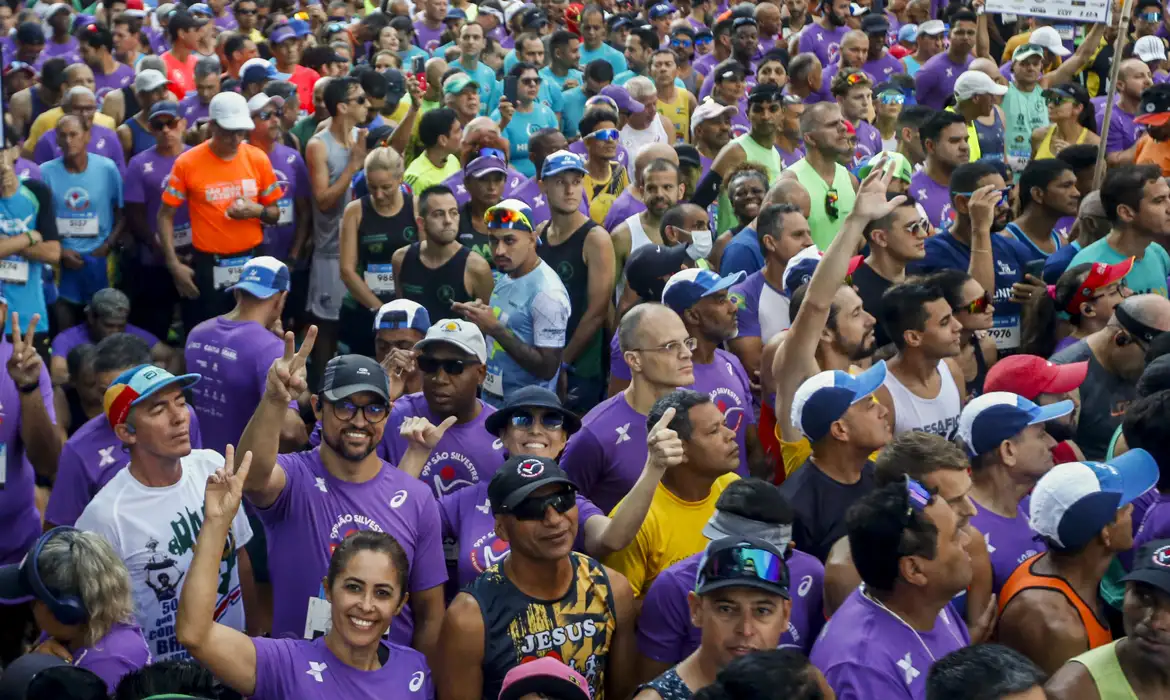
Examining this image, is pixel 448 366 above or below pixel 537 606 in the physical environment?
below

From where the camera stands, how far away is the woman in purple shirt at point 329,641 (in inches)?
145

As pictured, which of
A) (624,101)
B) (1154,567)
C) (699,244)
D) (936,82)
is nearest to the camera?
(1154,567)

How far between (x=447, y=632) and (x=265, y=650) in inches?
20.4

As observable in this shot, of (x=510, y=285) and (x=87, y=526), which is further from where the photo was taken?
(x=510, y=285)

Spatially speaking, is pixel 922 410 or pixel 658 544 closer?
pixel 658 544

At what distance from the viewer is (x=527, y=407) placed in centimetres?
491

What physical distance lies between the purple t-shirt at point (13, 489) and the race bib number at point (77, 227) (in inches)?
136

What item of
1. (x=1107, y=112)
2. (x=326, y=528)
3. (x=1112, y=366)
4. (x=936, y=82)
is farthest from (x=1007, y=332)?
(x=936, y=82)

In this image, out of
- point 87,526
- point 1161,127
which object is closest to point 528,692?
point 87,526

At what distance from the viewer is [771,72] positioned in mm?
11430

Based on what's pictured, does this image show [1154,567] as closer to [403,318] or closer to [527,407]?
[527,407]

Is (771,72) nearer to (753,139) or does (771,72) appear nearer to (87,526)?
(753,139)

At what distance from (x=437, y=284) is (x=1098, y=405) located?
3366 millimetres

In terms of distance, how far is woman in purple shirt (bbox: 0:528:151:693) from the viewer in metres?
3.88
